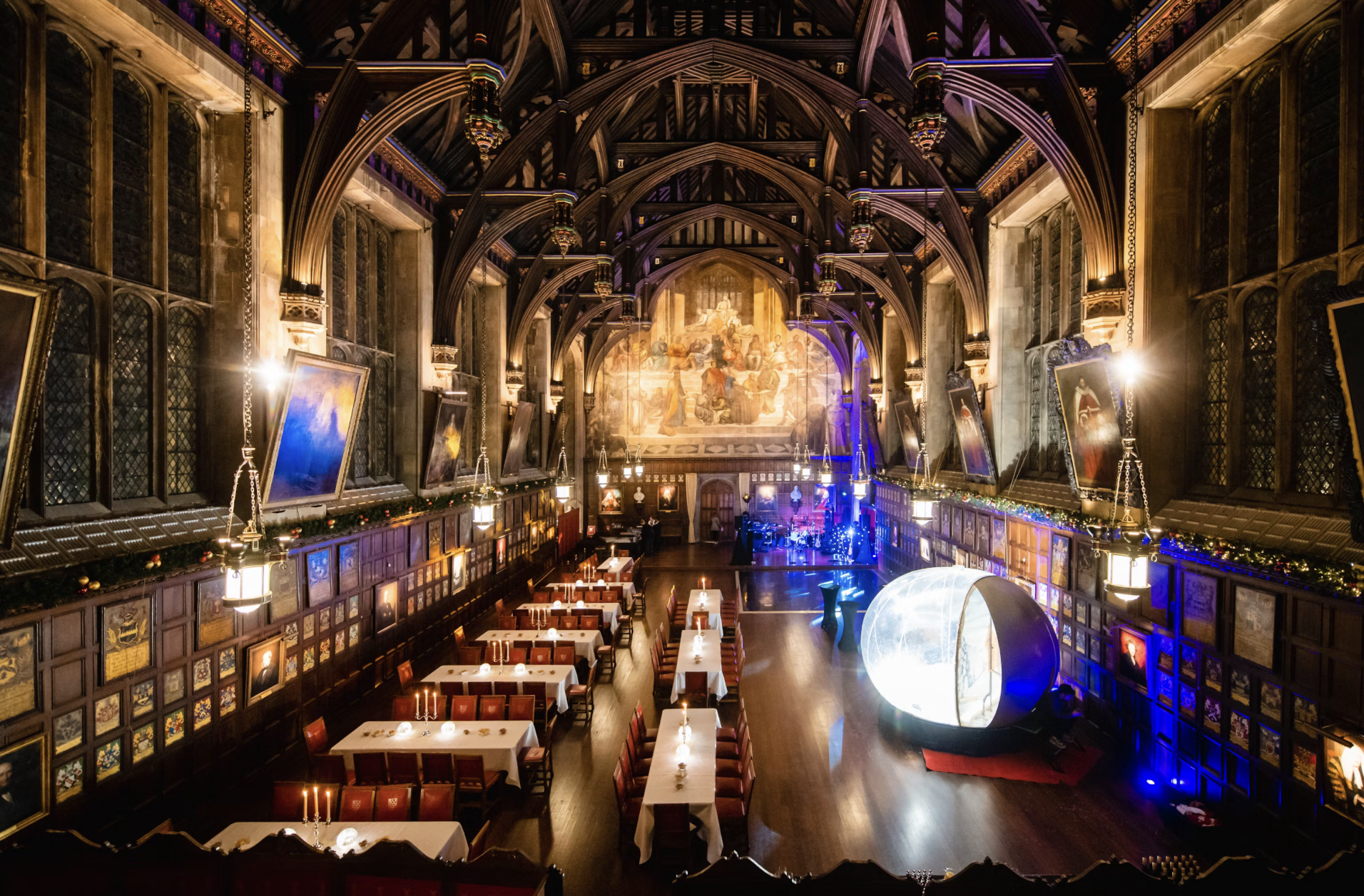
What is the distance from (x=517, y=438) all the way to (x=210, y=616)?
412 inches

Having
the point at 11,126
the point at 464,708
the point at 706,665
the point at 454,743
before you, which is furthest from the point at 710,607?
the point at 11,126

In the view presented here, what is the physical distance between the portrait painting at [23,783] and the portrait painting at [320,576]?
3.75 m

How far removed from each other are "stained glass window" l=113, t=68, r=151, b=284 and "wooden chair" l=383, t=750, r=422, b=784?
5622mm

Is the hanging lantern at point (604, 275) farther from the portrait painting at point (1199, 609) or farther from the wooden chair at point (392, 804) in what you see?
the portrait painting at point (1199, 609)

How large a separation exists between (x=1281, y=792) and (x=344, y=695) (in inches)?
443

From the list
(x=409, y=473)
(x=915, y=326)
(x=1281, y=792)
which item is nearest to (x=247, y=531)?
(x=409, y=473)

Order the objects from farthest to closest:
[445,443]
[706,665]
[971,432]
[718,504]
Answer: [718,504], [445,443], [971,432], [706,665]

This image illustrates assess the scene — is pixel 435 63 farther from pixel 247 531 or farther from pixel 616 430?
pixel 616 430

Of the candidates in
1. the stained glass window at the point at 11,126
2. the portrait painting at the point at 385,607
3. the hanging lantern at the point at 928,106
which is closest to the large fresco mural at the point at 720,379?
the portrait painting at the point at 385,607

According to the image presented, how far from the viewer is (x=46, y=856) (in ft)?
14.9

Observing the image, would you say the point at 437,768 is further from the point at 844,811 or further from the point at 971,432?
the point at 971,432

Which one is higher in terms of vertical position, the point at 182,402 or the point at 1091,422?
the point at 182,402

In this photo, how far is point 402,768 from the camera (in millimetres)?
6582

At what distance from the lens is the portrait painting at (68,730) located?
5578 millimetres
